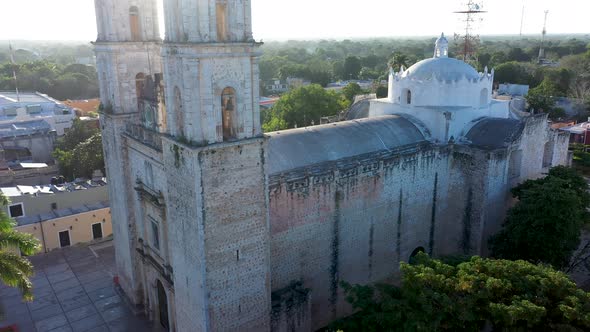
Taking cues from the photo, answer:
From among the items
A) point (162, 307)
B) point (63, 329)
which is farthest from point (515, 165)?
point (63, 329)

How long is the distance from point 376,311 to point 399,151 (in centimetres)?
911

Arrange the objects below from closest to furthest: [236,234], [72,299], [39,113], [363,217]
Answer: [236,234], [363,217], [72,299], [39,113]

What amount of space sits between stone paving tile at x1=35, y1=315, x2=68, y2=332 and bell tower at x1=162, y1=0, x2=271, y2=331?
25.1ft

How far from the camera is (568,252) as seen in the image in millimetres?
18422

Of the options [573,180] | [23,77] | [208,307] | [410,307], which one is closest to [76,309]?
[208,307]

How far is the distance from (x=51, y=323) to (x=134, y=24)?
12736 millimetres

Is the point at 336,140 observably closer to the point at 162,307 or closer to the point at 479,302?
the point at 479,302

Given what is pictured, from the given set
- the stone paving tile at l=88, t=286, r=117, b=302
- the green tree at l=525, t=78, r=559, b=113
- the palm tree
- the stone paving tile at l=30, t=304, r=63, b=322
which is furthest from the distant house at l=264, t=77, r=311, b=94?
the palm tree

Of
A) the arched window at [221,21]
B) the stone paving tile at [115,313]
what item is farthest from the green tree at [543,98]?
the stone paving tile at [115,313]

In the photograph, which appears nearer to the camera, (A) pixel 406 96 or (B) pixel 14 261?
(B) pixel 14 261

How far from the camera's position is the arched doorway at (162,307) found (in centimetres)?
1806

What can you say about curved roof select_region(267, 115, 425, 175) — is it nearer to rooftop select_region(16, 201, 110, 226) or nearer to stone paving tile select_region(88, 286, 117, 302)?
stone paving tile select_region(88, 286, 117, 302)

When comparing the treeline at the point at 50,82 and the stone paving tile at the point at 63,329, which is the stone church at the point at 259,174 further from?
the treeline at the point at 50,82

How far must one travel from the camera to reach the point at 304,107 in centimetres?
3862
